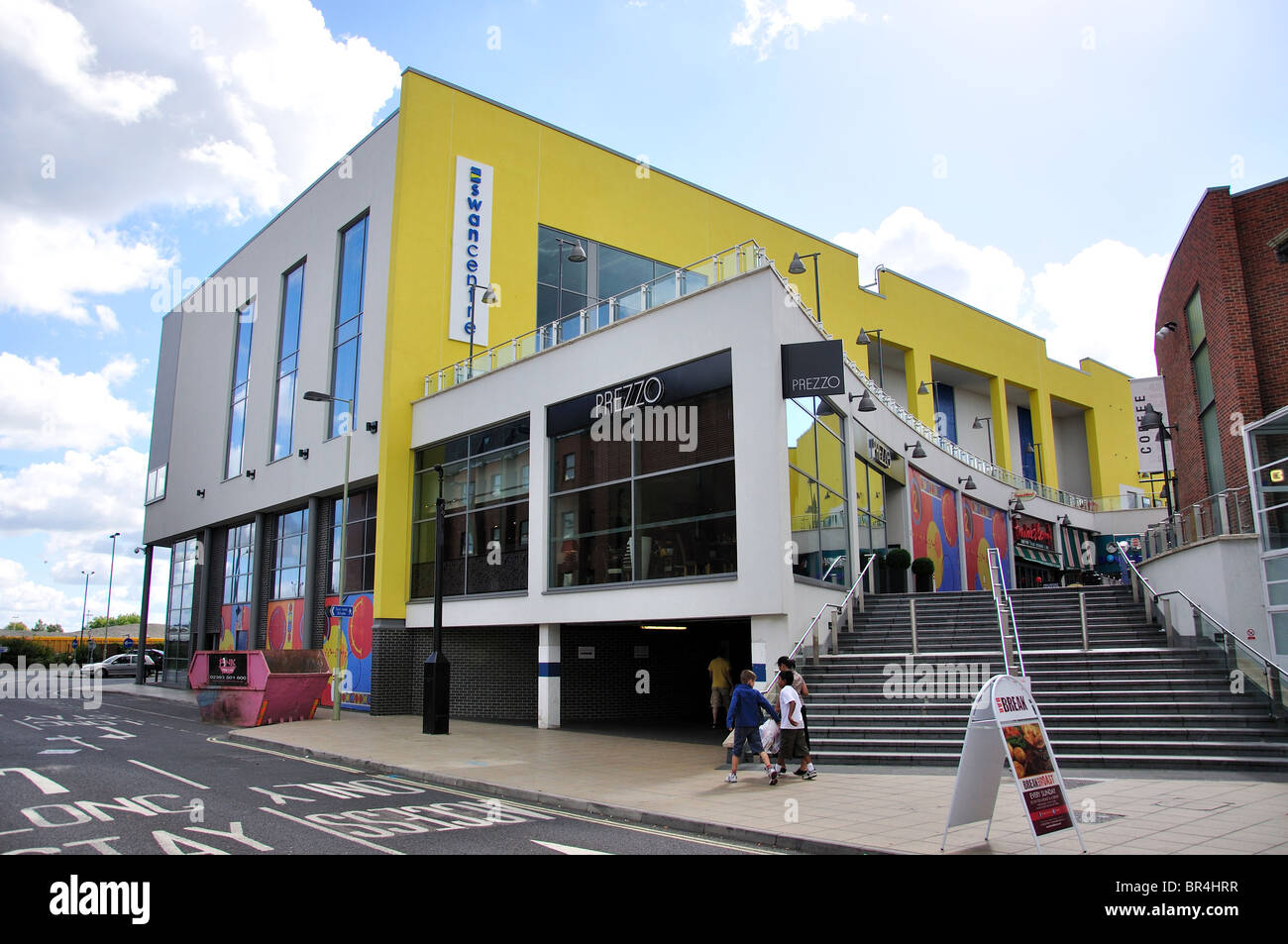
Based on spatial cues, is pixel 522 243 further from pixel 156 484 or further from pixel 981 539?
pixel 156 484

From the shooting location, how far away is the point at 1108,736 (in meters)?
12.5

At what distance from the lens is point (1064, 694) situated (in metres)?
13.8

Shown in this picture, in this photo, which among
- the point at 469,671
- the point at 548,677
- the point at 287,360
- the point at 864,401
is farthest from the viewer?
the point at 287,360

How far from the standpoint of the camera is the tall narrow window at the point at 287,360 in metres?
33.0

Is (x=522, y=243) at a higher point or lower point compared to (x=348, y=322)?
higher

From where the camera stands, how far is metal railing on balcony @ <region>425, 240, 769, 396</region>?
58.0ft

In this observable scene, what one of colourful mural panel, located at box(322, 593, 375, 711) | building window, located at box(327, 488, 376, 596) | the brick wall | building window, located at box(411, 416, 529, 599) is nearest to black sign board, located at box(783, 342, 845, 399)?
building window, located at box(411, 416, 529, 599)

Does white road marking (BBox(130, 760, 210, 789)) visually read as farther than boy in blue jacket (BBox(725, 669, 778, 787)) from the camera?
Yes

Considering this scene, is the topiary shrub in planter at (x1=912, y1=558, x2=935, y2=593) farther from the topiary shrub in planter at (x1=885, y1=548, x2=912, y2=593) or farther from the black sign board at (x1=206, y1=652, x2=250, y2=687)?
the black sign board at (x1=206, y1=652, x2=250, y2=687)

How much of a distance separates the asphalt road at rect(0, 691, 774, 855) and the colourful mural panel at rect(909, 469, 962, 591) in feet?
66.0

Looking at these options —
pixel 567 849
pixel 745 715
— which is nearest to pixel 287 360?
pixel 745 715

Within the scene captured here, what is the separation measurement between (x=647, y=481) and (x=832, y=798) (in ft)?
31.2
